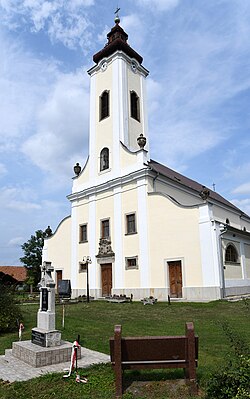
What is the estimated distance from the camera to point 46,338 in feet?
24.5

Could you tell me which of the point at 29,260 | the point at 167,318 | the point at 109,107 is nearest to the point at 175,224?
the point at 167,318

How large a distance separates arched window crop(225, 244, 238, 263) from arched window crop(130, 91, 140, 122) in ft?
41.7

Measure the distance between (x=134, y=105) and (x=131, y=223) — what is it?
10553 mm

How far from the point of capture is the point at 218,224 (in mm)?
19031

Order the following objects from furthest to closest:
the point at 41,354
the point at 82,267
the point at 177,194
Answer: the point at 82,267, the point at 177,194, the point at 41,354

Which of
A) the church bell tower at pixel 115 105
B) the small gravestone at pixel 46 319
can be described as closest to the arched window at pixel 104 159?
the church bell tower at pixel 115 105

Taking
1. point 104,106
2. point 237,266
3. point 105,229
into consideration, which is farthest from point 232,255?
point 104,106

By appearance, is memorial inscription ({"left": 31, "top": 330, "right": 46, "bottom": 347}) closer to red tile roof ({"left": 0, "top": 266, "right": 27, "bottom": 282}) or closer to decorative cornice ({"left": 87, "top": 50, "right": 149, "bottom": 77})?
decorative cornice ({"left": 87, "top": 50, "right": 149, "bottom": 77})

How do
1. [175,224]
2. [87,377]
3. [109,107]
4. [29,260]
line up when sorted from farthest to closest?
[29,260]
[109,107]
[175,224]
[87,377]

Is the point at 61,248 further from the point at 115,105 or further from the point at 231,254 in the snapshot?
the point at 231,254

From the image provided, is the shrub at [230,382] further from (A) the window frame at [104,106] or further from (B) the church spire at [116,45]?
(B) the church spire at [116,45]

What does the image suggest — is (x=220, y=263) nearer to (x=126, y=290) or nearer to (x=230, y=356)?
(x=126, y=290)

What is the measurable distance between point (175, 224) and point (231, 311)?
7029 millimetres

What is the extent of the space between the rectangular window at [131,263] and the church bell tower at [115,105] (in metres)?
6.14
